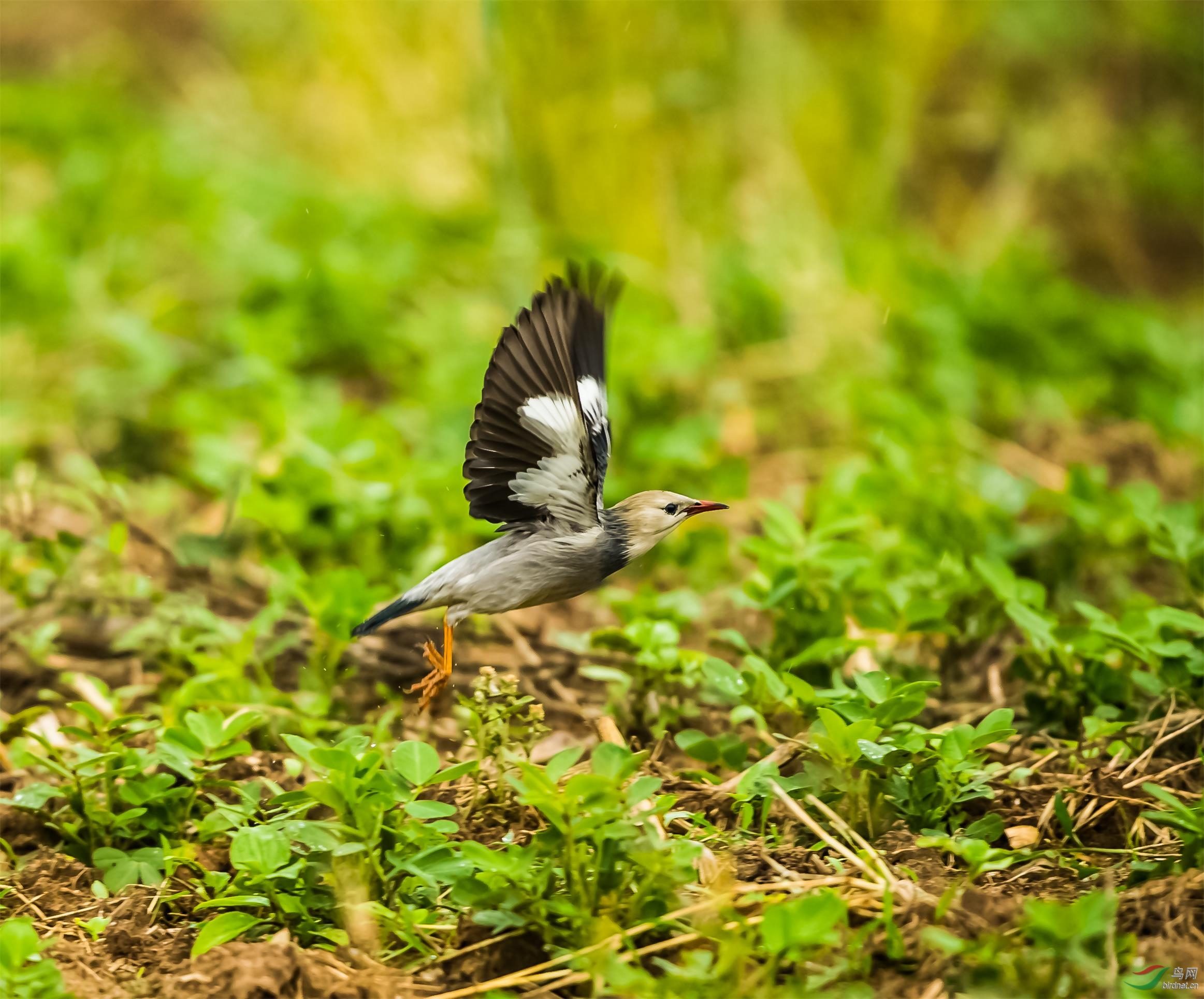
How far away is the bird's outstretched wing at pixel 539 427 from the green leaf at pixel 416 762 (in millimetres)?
548

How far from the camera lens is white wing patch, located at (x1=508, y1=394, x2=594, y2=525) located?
2.48m

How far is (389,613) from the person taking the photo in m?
2.69

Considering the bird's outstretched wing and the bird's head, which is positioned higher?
the bird's outstretched wing

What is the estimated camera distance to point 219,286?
5898 millimetres

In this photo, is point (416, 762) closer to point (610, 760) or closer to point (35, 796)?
point (610, 760)

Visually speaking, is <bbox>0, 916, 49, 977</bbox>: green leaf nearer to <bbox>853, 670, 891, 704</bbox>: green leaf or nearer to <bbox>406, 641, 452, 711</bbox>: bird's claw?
<bbox>406, 641, 452, 711</bbox>: bird's claw

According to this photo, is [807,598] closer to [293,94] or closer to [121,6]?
[293,94]

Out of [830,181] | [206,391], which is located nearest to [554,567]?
[206,391]

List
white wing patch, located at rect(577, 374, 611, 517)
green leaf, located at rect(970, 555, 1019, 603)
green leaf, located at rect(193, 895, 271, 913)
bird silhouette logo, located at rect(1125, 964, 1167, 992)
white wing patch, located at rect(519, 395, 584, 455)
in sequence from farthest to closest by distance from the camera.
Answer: green leaf, located at rect(970, 555, 1019, 603), white wing patch, located at rect(577, 374, 611, 517), white wing patch, located at rect(519, 395, 584, 455), green leaf, located at rect(193, 895, 271, 913), bird silhouette logo, located at rect(1125, 964, 1167, 992)

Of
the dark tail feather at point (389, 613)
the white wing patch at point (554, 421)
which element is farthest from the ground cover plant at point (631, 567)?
the white wing patch at point (554, 421)

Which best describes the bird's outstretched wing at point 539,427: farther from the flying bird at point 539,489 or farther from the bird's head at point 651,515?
the bird's head at point 651,515

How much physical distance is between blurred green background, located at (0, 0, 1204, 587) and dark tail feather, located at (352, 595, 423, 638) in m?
0.67

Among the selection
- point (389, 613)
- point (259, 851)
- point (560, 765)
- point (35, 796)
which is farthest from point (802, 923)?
point (35, 796)

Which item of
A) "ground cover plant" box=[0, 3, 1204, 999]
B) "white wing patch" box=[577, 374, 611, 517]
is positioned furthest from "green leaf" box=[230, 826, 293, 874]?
"white wing patch" box=[577, 374, 611, 517]
